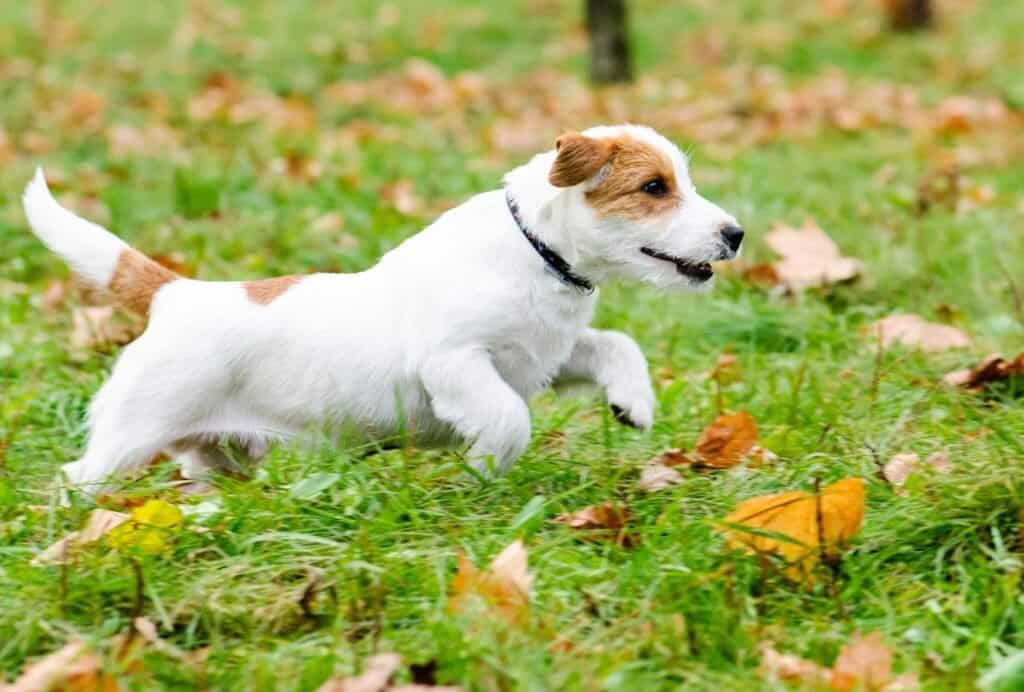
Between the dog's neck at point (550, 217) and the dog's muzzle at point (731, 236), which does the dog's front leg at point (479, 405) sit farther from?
the dog's muzzle at point (731, 236)

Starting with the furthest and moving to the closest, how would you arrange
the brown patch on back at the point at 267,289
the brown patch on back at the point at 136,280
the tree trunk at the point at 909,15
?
1. the tree trunk at the point at 909,15
2. the brown patch on back at the point at 136,280
3. the brown patch on back at the point at 267,289

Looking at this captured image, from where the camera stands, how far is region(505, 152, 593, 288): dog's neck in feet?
10.7

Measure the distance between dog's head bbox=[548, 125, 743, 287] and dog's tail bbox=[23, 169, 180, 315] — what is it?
108cm

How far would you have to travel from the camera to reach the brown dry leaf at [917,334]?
4375 millimetres

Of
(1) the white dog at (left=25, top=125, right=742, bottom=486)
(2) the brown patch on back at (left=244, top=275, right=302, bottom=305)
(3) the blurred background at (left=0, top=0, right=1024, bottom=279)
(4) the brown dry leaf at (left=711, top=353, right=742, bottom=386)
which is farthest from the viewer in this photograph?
(3) the blurred background at (left=0, top=0, right=1024, bottom=279)

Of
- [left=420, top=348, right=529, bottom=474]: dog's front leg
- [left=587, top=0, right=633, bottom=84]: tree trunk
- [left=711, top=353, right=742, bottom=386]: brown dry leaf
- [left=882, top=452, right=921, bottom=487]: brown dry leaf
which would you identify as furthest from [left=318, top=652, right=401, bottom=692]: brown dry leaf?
[left=587, top=0, right=633, bottom=84]: tree trunk

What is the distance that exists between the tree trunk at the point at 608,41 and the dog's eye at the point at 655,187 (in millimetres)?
6755

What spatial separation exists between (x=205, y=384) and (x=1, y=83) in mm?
6798

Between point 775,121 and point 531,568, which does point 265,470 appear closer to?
point 531,568

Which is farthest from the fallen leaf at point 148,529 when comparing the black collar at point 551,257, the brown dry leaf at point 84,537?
the black collar at point 551,257

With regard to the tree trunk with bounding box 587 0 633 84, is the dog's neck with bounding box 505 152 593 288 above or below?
above

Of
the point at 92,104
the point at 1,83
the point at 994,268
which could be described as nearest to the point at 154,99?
the point at 92,104

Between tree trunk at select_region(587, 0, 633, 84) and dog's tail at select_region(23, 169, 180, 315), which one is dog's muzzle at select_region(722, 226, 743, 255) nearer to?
dog's tail at select_region(23, 169, 180, 315)

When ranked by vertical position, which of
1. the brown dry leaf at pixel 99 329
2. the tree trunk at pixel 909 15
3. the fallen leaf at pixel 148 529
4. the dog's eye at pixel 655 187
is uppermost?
the dog's eye at pixel 655 187
